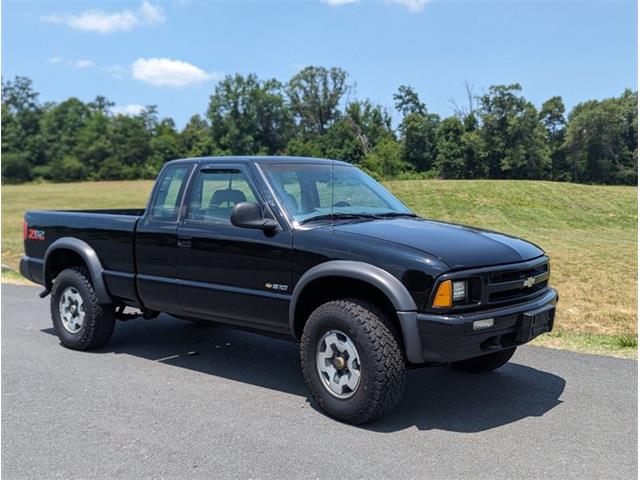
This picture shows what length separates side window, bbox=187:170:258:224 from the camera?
5.33m

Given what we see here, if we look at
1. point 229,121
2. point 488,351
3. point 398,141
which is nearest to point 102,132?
point 229,121

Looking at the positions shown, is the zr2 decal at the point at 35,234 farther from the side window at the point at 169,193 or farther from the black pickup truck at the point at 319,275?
the side window at the point at 169,193

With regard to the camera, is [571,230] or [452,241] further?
[571,230]

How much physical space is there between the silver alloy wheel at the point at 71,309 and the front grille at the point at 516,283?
13.6 feet

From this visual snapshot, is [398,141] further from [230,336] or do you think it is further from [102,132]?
[102,132]

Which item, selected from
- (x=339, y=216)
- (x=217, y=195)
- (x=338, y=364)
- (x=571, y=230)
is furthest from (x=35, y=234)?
(x=571, y=230)

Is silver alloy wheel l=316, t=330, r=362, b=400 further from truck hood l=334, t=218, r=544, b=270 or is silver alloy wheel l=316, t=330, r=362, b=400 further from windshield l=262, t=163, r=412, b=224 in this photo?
windshield l=262, t=163, r=412, b=224

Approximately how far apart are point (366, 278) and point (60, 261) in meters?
4.11

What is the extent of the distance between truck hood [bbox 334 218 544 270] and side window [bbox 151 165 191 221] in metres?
1.71

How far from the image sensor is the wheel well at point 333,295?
4.55 m

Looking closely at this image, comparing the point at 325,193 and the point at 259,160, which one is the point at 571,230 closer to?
the point at 325,193

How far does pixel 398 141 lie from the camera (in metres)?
10.9

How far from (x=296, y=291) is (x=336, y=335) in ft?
1.46

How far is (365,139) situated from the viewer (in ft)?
36.2
